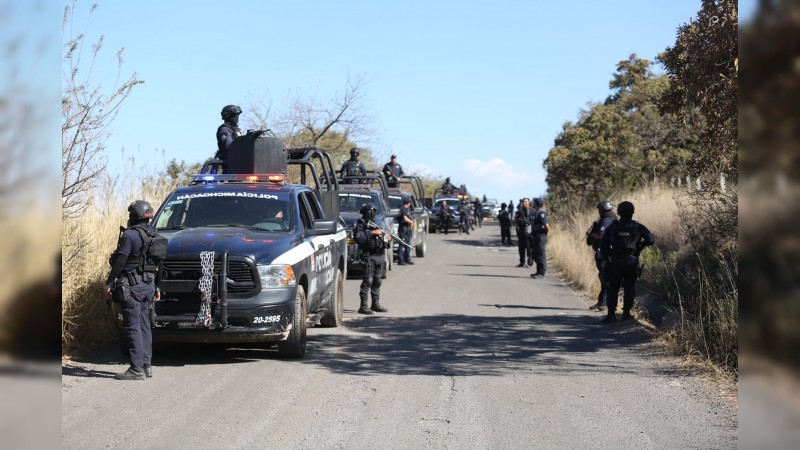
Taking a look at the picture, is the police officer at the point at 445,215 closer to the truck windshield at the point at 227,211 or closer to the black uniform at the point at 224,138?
the black uniform at the point at 224,138

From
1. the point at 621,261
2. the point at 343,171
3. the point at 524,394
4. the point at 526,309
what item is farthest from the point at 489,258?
the point at 524,394

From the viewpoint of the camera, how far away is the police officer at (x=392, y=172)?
25.8m

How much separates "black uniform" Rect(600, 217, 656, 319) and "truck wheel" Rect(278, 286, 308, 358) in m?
5.30

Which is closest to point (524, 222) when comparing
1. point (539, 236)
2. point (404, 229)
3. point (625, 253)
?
point (539, 236)

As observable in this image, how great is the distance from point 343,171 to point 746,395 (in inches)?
866

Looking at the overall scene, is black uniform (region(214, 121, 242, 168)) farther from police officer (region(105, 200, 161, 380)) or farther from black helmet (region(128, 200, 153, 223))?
police officer (region(105, 200, 161, 380))

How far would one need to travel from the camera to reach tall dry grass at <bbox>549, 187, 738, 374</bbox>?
930cm

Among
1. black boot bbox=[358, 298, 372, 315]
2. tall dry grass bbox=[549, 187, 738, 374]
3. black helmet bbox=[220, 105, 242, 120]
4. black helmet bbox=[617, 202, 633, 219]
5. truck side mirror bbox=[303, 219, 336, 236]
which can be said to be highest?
black helmet bbox=[220, 105, 242, 120]

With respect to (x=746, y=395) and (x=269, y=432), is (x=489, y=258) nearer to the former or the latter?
(x=269, y=432)

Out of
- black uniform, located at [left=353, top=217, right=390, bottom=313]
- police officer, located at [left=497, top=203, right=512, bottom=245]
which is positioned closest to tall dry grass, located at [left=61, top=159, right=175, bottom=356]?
black uniform, located at [left=353, top=217, right=390, bottom=313]

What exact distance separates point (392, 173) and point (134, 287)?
707 inches

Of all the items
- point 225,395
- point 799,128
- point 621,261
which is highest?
point 799,128

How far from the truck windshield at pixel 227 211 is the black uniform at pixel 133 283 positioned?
1.99 m

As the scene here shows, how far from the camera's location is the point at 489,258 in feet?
92.3
